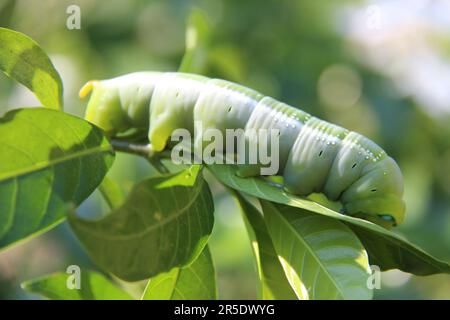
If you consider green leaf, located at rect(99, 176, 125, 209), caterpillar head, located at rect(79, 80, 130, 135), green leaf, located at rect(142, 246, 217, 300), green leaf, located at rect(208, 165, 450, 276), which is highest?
caterpillar head, located at rect(79, 80, 130, 135)

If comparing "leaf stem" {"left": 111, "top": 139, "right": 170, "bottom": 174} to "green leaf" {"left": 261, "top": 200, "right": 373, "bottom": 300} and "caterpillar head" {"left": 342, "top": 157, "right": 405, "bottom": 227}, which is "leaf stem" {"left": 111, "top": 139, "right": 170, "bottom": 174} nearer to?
"green leaf" {"left": 261, "top": 200, "right": 373, "bottom": 300}

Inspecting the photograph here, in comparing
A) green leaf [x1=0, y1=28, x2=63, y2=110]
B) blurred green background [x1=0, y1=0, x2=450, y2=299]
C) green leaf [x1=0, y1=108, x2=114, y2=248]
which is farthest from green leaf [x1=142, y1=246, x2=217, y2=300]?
blurred green background [x1=0, y1=0, x2=450, y2=299]

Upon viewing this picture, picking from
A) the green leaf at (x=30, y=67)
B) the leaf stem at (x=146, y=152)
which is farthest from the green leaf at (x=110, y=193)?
the green leaf at (x=30, y=67)

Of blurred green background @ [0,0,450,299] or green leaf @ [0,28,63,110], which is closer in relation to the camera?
green leaf @ [0,28,63,110]

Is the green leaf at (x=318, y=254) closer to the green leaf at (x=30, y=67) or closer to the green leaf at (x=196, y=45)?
the green leaf at (x=30, y=67)
